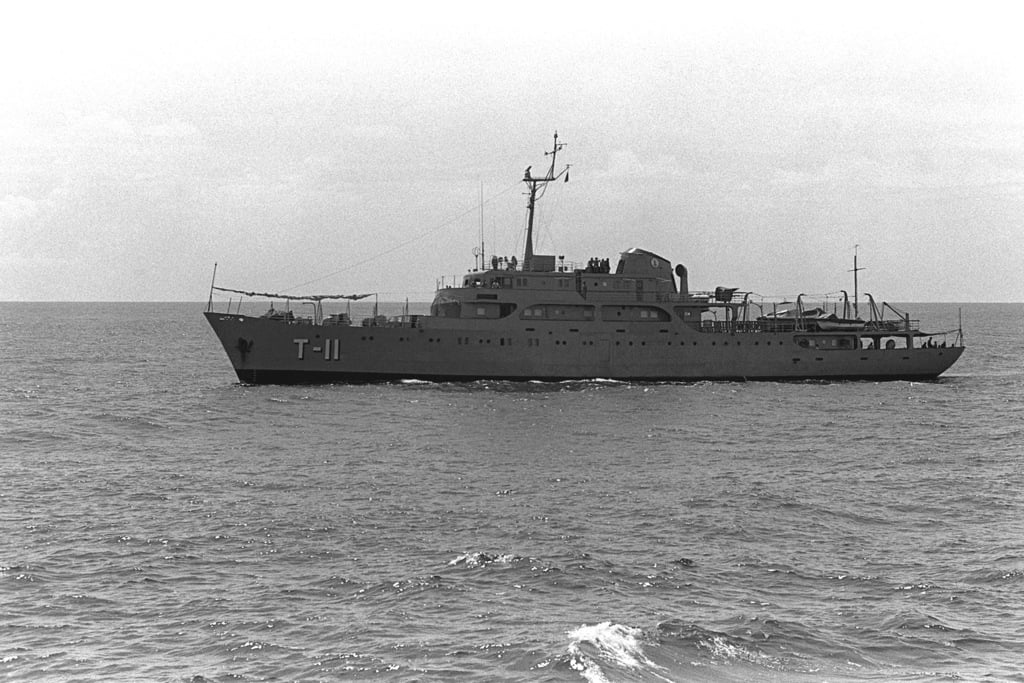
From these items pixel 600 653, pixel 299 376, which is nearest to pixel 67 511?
pixel 600 653

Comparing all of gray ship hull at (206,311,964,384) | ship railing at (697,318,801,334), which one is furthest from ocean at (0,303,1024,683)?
ship railing at (697,318,801,334)

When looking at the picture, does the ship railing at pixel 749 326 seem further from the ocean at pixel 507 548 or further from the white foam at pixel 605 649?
the white foam at pixel 605 649

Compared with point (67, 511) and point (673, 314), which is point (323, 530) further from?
point (673, 314)

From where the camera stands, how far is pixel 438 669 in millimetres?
13672

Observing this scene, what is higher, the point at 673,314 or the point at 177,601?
the point at 673,314

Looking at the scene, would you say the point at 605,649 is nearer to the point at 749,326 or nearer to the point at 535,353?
the point at 535,353

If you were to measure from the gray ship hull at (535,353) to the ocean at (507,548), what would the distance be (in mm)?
9388

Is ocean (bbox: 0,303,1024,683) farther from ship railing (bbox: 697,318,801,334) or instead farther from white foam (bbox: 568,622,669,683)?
ship railing (bbox: 697,318,801,334)

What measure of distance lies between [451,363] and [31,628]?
115 ft

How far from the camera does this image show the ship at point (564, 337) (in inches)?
1929

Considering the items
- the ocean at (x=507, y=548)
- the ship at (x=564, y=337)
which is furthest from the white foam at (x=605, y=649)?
the ship at (x=564, y=337)

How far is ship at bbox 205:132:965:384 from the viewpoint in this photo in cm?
4900

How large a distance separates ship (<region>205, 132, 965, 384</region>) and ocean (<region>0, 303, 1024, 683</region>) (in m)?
9.47

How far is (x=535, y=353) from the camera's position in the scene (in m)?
51.1
